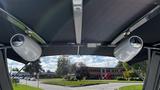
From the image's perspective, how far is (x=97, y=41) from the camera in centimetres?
734

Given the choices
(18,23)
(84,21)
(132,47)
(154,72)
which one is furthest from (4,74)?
(132,47)

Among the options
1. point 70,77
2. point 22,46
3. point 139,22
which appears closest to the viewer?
point 22,46

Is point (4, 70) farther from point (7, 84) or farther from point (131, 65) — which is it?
point (131, 65)

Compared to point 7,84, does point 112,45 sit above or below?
above

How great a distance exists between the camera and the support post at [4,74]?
755cm

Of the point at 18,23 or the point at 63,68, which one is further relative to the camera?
the point at 63,68

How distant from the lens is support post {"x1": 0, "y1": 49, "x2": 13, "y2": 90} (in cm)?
755

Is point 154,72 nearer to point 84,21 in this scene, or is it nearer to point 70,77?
point 84,21

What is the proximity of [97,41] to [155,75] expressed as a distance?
1606 mm

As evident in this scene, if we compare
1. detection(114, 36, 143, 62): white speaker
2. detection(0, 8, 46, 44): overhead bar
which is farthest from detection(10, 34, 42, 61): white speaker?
detection(114, 36, 143, 62): white speaker

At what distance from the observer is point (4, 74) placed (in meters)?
7.87

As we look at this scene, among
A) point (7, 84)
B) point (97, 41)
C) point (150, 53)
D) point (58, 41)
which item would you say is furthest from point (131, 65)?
point (7, 84)

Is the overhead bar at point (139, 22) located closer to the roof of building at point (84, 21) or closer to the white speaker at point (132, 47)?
the roof of building at point (84, 21)

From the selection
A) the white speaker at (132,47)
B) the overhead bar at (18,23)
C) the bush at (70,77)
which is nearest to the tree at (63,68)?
the bush at (70,77)
